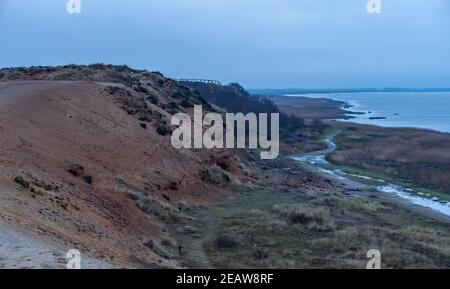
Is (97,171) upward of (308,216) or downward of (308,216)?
upward

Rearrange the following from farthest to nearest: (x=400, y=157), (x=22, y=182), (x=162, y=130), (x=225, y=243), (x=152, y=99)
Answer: (x=400, y=157) < (x=152, y=99) < (x=162, y=130) < (x=225, y=243) < (x=22, y=182)

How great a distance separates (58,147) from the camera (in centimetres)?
2325

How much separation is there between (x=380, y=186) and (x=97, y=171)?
69.9ft

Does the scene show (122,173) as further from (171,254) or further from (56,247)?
(56,247)

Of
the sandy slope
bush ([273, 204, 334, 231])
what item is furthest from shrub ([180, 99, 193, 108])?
bush ([273, 204, 334, 231])

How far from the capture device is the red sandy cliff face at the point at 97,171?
14781mm

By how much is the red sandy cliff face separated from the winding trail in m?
9.43

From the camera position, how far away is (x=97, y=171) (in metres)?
23.2

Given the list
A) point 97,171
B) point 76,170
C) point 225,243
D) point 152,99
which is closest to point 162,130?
point 152,99

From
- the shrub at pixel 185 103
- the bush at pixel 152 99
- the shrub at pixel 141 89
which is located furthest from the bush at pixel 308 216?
the shrub at pixel 185 103

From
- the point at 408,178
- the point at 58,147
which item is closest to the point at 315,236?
the point at 58,147

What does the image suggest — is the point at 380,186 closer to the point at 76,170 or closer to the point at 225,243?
the point at 225,243

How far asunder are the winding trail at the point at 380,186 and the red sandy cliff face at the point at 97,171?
943 centimetres

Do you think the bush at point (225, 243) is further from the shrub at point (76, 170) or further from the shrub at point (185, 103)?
the shrub at point (185, 103)
